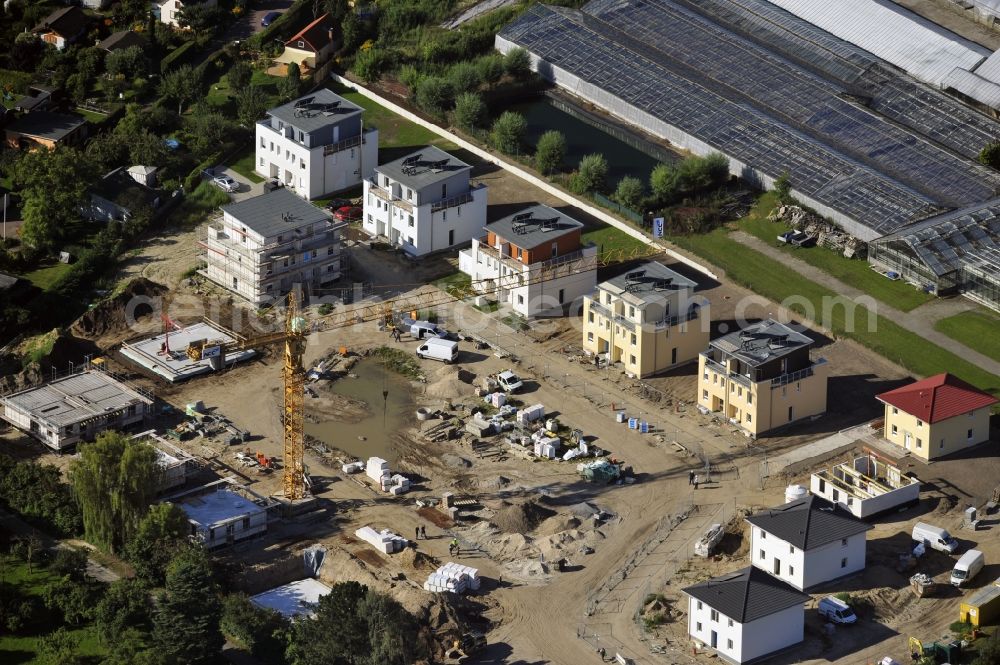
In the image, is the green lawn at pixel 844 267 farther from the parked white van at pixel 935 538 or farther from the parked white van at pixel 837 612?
the parked white van at pixel 837 612

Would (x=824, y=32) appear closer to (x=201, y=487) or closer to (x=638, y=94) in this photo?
(x=638, y=94)

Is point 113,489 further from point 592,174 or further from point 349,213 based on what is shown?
point 592,174

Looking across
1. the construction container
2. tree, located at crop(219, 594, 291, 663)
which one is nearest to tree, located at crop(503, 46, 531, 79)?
tree, located at crop(219, 594, 291, 663)

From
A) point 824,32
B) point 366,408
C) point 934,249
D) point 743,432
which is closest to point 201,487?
point 366,408

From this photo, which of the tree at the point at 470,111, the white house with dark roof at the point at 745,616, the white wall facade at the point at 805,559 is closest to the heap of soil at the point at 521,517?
the white wall facade at the point at 805,559

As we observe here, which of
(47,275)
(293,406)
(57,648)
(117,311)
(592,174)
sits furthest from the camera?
(592,174)

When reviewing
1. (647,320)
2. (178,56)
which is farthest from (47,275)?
(647,320)
